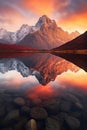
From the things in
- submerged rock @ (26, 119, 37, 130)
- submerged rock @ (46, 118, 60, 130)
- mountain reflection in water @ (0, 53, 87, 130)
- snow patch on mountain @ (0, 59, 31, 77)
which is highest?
A: submerged rock @ (26, 119, 37, 130)

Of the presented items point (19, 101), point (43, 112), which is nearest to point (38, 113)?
point (43, 112)

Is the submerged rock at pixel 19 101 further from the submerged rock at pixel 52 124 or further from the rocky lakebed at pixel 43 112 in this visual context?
the submerged rock at pixel 52 124

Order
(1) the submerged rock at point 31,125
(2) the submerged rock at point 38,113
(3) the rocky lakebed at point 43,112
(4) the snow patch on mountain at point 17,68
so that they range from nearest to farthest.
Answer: (1) the submerged rock at point 31,125, (3) the rocky lakebed at point 43,112, (2) the submerged rock at point 38,113, (4) the snow patch on mountain at point 17,68

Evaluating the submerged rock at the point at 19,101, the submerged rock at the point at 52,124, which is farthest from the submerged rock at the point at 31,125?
the submerged rock at the point at 19,101

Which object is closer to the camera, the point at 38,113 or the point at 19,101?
the point at 38,113

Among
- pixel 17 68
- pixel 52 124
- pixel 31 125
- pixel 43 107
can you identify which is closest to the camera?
pixel 31 125

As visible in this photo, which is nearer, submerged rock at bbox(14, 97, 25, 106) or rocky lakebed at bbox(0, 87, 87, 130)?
rocky lakebed at bbox(0, 87, 87, 130)

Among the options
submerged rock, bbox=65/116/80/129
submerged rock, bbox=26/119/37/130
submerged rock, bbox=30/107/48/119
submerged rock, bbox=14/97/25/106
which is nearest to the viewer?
submerged rock, bbox=26/119/37/130

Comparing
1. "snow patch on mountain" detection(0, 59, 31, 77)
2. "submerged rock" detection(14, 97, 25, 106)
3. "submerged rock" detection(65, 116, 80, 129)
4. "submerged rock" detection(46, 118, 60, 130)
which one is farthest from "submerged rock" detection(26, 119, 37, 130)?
"snow patch on mountain" detection(0, 59, 31, 77)

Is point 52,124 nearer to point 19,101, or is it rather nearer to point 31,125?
point 31,125

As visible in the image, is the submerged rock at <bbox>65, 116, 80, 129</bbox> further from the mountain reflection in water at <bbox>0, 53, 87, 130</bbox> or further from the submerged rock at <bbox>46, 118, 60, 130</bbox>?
the submerged rock at <bbox>46, 118, 60, 130</bbox>

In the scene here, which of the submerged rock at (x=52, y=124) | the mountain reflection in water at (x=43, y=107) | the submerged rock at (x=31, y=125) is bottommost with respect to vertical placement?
the mountain reflection in water at (x=43, y=107)
